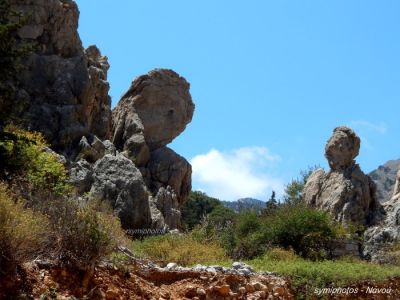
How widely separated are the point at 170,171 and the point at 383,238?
12.2 metres

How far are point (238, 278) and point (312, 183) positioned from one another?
872 inches

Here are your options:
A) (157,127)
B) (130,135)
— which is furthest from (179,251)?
(157,127)

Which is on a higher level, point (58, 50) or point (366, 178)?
point (58, 50)

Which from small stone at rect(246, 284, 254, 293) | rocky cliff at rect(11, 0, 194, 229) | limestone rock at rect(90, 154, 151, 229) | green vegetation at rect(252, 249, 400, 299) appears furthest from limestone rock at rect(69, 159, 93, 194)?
small stone at rect(246, 284, 254, 293)

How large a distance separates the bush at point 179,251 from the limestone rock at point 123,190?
3.02 meters

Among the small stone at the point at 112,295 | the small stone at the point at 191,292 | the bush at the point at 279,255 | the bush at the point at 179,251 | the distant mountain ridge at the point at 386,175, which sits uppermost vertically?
the distant mountain ridge at the point at 386,175

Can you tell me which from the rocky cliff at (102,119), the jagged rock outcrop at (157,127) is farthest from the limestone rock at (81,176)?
the jagged rock outcrop at (157,127)

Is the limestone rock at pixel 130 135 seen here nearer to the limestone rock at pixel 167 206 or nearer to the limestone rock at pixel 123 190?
the limestone rock at pixel 167 206

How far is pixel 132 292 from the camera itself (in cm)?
1093

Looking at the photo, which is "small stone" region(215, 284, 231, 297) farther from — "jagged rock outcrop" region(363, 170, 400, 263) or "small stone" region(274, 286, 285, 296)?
"jagged rock outcrop" region(363, 170, 400, 263)

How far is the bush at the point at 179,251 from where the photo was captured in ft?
50.9

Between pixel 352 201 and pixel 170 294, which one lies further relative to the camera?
pixel 352 201

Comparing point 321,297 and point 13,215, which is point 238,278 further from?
point 13,215

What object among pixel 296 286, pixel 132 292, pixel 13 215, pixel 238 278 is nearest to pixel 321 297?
pixel 296 286
